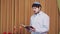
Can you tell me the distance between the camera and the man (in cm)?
143

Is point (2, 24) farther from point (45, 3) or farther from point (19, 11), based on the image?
point (45, 3)

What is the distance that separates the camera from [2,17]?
155 centimetres

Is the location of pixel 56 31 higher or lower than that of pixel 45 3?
lower

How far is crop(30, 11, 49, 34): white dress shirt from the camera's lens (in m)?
1.43

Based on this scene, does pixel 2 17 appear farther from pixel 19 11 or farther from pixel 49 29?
pixel 49 29

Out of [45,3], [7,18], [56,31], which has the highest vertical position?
[45,3]

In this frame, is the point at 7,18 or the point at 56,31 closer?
the point at 56,31

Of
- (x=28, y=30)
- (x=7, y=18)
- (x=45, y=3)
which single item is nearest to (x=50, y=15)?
(x=45, y=3)

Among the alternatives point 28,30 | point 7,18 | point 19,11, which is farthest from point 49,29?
point 7,18

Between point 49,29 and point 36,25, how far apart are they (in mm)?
139

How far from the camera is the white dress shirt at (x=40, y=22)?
4.69 feet

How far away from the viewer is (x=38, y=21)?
1.45m

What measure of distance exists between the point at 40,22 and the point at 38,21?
0.02 m

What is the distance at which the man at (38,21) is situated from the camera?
4.69 ft
